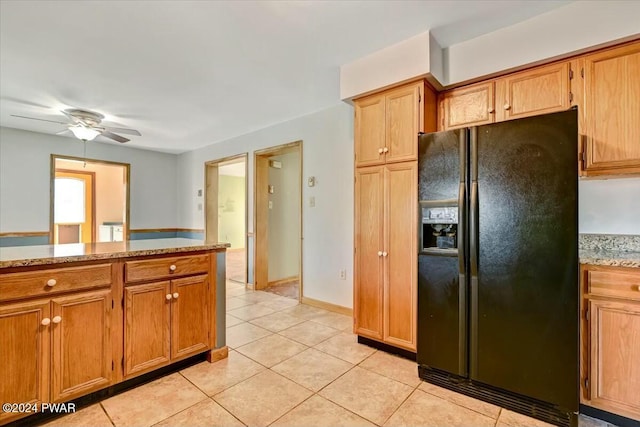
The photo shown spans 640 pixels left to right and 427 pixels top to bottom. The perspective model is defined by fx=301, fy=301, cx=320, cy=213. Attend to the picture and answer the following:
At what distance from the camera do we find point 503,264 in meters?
1.81

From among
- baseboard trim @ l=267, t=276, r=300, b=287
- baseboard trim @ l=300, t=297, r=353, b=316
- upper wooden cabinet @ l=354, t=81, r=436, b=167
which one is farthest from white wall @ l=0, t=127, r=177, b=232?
upper wooden cabinet @ l=354, t=81, r=436, b=167

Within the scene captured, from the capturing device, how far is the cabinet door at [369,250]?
257 centimetres

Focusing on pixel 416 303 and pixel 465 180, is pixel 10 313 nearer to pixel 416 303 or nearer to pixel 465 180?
pixel 416 303

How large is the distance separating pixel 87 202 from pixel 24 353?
724 cm

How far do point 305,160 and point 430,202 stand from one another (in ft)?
7.12

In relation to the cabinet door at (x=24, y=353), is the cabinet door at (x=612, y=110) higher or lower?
higher

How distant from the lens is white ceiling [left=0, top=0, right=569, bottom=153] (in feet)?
6.51

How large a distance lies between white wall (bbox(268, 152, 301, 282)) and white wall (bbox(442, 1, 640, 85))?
3082 mm

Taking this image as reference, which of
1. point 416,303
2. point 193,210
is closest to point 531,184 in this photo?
point 416,303

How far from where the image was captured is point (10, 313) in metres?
1.50

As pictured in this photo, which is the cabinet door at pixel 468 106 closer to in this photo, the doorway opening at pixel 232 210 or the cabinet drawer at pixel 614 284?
the cabinet drawer at pixel 614 284

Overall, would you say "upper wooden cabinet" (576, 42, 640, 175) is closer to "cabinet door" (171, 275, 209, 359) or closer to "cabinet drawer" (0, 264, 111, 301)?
"cabinet door" (171, 275, 209, 359)

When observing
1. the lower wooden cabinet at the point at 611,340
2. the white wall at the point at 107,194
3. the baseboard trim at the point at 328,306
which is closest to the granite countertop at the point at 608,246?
the lower wooden cabinet at the point at 611,340

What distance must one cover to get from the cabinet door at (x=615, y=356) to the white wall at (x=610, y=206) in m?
0.68
